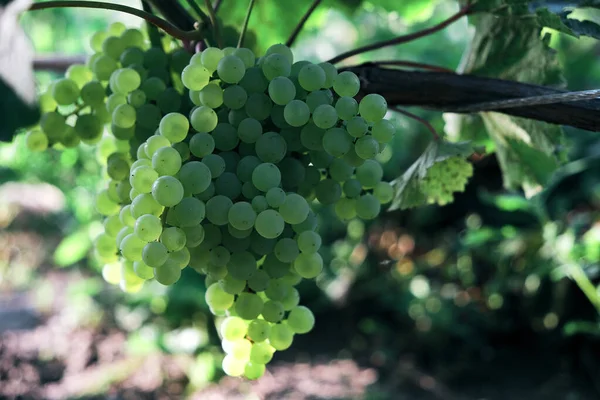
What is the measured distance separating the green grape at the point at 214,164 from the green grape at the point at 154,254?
7 centimetres

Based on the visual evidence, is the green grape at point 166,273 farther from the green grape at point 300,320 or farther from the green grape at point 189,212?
the green grape at point 300,320

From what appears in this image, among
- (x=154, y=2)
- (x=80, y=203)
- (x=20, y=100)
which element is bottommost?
(x=20, y=100)

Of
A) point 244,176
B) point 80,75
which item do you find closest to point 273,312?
point 244,176

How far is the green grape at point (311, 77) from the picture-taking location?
0.42 m

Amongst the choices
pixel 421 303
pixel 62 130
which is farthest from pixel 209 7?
pixel 421 303

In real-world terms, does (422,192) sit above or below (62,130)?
below

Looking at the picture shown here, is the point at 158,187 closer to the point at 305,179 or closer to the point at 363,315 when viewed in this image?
the point at 305,179

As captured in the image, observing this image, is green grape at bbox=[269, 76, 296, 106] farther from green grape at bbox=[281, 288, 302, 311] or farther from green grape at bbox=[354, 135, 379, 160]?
green grape at bbox=[281, 288, 302, 311]

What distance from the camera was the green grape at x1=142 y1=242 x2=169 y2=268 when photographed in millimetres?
376

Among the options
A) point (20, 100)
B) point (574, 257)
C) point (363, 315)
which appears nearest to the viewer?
point (20, 100)

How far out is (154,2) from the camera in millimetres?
526

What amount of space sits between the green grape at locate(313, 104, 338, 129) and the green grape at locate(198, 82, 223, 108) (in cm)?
8

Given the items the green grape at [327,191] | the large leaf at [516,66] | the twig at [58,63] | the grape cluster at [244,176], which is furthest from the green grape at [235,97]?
the twig at [58,63]

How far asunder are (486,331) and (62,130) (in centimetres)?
181
